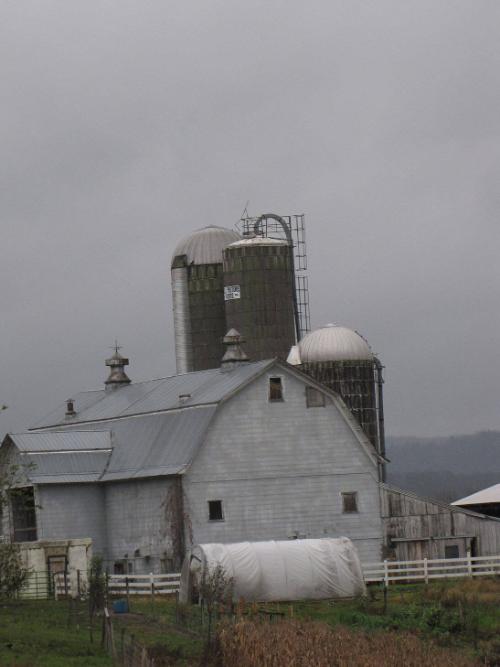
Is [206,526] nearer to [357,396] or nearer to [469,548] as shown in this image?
[469,548]

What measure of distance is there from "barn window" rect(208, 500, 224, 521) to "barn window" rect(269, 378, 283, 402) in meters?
4.03

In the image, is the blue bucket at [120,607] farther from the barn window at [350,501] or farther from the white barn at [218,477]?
the barn window at [350,501]

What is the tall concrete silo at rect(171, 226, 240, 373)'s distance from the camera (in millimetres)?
70125

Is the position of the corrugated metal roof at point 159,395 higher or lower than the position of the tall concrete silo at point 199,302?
lower

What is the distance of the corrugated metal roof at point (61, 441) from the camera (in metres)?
54.9

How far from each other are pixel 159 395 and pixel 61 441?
14.1ft

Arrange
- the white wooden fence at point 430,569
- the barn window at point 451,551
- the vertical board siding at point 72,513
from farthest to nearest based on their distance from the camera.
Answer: the barn window at point 451,551 < the vertical board siding at point 72,513 < the white wooden fence at point 430,569

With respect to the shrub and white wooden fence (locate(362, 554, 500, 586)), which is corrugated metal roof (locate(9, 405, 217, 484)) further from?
the shrub

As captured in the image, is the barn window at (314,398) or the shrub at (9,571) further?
the barn window at (314,398)

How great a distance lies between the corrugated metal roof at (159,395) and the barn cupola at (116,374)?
0.44 metres

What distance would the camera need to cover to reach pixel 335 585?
144 ft

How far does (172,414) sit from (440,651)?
85.4 ft

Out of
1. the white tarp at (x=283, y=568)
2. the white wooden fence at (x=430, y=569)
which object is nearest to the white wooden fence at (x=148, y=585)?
the white tarp at (x=283, y=568)

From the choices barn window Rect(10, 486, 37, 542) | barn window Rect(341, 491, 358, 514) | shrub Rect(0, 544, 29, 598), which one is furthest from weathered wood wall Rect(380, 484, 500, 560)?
shrub Rect(0, 544, 29, 598)
